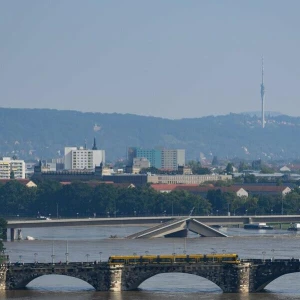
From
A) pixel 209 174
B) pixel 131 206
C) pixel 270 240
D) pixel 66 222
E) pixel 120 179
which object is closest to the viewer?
pixel 270 240

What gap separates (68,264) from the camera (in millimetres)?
61312

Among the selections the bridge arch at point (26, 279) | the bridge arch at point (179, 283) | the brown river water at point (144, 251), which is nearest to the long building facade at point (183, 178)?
the brown river water at point (144, 251)

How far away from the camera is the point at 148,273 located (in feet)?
197

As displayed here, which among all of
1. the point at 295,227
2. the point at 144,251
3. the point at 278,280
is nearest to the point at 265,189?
the point at 295,227

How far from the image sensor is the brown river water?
193ft

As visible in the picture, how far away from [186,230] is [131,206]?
27523 millimetres

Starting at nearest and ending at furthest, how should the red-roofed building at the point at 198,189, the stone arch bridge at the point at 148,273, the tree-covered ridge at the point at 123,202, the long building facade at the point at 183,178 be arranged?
1. the stone arch bridge at the point at 148,273
2. the tree-covered ridge at the point at 123,202
3. the red-roofed building at the point at 198,189
4. the long building facade at the point at 183,178

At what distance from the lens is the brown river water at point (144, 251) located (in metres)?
58.9

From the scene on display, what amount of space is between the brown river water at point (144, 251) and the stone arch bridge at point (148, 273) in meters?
0.43

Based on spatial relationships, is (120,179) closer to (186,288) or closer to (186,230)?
(186,230)

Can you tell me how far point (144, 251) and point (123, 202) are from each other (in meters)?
46.2

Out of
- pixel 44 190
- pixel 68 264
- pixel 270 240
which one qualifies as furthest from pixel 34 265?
pixel 44 190

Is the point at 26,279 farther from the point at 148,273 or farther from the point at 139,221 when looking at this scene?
the point at 139,221

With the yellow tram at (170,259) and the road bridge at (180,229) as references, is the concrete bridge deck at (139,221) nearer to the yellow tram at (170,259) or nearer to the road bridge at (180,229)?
the road bridge at (180,229)
